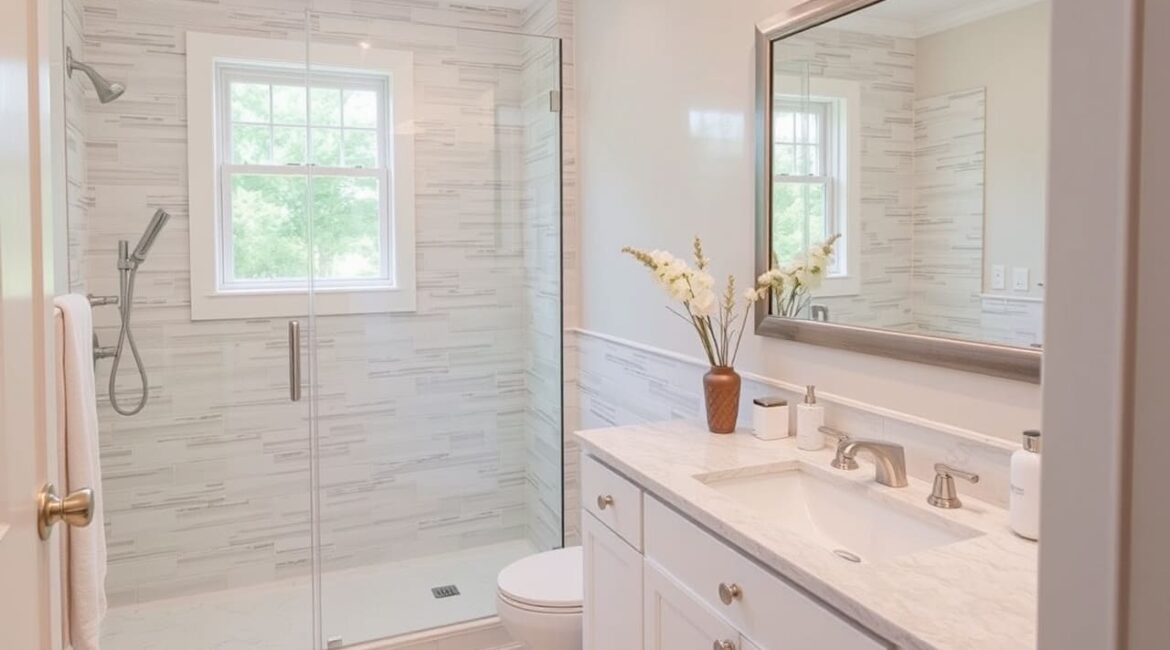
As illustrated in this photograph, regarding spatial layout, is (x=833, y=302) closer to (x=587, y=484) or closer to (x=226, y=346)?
(x=587, y=484)

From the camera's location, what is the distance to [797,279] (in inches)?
74.1

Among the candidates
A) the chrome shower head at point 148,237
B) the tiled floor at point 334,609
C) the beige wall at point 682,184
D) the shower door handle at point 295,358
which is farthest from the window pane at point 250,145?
the tiled floor at point 334,609

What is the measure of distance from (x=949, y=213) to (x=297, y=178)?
8.42 ft

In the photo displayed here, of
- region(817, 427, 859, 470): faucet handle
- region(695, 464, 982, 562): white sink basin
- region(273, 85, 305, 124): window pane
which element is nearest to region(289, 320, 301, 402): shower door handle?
region(273, 85, 305, 124): window pane

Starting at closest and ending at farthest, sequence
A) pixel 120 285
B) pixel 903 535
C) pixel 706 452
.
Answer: pixel 903 535 → pixel 706 452 → pixel 120 285

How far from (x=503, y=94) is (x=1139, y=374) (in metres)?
2.75

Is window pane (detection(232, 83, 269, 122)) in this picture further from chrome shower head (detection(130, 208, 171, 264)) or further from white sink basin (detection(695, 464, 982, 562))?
white sink basin (detection(695, 464, 982, 562))

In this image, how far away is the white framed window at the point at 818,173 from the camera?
5.71ft

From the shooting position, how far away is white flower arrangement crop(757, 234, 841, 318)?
182 cm

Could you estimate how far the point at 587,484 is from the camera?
6.27ft

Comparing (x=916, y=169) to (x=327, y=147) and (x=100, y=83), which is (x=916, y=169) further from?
(x=100, y=83)

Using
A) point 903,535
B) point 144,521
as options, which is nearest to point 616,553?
point 903,535

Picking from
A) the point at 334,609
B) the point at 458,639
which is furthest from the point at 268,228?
the point at 458,639

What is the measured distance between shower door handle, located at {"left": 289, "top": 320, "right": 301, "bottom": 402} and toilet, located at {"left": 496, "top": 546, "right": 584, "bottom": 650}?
1.11 metres
